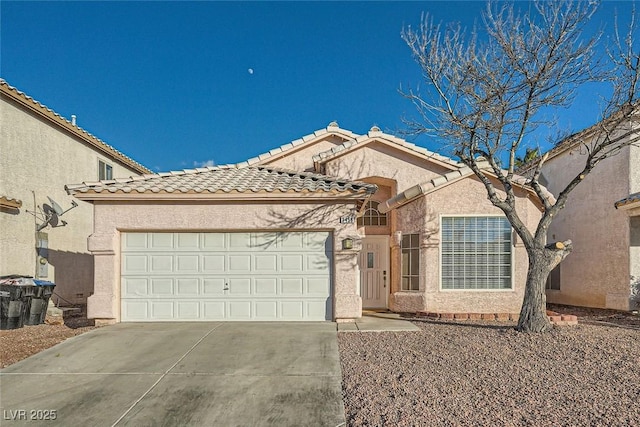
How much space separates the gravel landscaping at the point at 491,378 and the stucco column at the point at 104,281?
5.53m

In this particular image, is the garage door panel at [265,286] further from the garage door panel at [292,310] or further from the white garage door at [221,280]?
the garage door panel at [292,310]

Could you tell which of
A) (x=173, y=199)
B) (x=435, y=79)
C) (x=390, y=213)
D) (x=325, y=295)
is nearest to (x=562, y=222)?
(x=390, y=213)

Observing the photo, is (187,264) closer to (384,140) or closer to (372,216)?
(372,216)

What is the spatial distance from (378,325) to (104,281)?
656cm

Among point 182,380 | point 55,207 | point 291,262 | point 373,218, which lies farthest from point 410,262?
point 55,207

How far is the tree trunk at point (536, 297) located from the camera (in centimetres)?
867

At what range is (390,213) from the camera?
1316cm

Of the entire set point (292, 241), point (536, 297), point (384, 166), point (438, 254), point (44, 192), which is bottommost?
point (536, 297)

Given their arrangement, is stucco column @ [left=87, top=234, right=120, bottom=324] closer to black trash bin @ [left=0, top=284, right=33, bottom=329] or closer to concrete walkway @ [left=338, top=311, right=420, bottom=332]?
black trash bin @ [left=0, top=284, right=33, bottom=329]

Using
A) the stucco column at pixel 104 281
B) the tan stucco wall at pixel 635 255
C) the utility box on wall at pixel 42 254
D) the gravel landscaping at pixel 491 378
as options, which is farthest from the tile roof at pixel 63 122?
the tan stucco wall at pixel 635 255

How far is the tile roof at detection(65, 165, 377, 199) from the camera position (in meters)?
9.86

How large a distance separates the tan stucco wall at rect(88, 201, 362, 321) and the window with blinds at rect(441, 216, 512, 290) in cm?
295

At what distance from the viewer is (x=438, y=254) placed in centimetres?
1137

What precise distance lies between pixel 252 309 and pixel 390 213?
543 centimetres
